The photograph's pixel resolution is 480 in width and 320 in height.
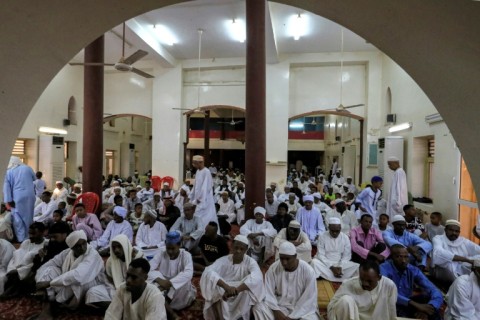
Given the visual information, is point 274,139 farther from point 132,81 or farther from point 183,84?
point 132,81

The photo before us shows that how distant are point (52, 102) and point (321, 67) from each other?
9290 mm

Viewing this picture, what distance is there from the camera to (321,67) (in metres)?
11.7

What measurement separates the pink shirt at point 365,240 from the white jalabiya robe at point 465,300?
1592 millimetres

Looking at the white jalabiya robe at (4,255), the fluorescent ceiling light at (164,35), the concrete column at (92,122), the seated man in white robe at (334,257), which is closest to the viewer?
the white jalabiya robe at (4,255)

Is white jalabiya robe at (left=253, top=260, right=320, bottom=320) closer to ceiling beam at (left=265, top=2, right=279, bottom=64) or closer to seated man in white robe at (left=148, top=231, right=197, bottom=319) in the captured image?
seated man in white robe at (left=148, top=231, right=197, bottom=319)

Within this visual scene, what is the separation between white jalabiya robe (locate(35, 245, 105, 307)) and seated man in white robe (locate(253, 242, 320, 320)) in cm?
179

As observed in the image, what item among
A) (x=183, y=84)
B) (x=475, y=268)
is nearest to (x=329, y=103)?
(x=183, y=84)

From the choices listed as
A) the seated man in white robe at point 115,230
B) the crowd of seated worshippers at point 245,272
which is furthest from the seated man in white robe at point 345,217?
the seated man in white robe at point 115,230

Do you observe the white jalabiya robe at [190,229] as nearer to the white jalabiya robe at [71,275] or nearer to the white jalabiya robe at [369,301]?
the white jalabiya robe at [71,275]

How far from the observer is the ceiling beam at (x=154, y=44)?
923 cm

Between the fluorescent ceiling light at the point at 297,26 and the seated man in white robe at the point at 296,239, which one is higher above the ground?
the fluorescent ceiling light at the point at 297,26

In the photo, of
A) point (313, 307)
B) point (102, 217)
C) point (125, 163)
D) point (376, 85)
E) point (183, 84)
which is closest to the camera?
point (313, 307)

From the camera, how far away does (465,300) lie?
2922 millimetres

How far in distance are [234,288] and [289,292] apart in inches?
21.1
